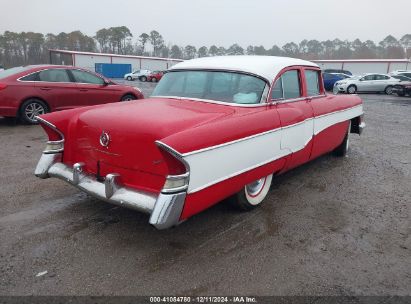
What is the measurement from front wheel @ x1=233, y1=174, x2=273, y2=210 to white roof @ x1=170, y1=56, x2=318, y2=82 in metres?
1.17

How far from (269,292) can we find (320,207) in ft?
5.90

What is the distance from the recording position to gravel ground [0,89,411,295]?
2674mm

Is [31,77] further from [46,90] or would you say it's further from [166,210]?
[166,210]

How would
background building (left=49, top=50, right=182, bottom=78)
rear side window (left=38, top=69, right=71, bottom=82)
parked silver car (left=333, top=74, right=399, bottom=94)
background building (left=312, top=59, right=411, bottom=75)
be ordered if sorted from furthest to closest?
background building (left=49, top=50, right=182, bottom=78) < background building (left=312, top=59, right=411, bottom=75) < parked silver car (left=333, top=74, right=399, bottom=94) < rear side window (left=38, top=69, right=71, bottom=82)

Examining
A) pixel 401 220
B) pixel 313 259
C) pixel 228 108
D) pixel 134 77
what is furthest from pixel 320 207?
pixel 134 77

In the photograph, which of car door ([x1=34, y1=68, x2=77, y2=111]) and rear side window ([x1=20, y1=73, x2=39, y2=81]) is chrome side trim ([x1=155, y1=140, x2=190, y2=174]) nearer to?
car door ([x1=34, y1=68, x2=77, y2=111])

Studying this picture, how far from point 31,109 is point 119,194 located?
6347 millimetres

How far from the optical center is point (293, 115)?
4066 mm

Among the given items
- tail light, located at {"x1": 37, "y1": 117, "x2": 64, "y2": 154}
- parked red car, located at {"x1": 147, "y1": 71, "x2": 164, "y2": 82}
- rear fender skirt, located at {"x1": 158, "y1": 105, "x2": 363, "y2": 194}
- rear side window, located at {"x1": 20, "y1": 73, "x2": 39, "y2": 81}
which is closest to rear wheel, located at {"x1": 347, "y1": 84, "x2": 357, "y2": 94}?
rear side window, located at {"x1": 20, "y1": 73, "x2": 39, "y2": 81}

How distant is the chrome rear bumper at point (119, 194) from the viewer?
2.70m

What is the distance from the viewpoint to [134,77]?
40.7 m

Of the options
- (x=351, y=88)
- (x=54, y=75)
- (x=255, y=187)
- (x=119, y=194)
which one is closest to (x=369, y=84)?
(x=351, y=88)

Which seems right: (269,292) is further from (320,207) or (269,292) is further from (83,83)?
(83,83)

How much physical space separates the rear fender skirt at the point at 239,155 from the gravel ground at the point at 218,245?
2.13ft
